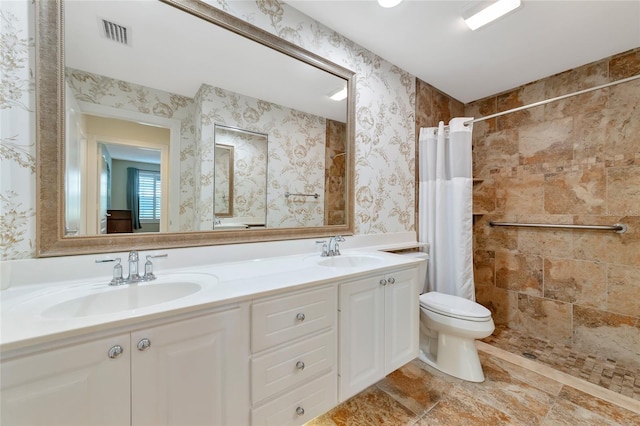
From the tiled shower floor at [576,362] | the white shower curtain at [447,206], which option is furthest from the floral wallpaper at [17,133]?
the tiled shower floor at [576,362]

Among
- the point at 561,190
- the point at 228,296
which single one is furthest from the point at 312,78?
the point at 561,190

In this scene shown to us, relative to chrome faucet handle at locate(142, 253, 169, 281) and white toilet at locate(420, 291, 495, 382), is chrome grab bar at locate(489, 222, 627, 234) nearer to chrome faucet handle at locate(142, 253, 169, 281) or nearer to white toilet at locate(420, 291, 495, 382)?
white toilet at locate(420, 291, 495, 382)

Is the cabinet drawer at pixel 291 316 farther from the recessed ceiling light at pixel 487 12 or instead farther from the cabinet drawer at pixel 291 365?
the recessed ceiling light at pixel 487 12

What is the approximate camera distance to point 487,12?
1.51 metres

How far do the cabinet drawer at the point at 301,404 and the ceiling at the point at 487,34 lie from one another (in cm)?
199

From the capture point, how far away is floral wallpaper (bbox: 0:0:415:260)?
0.89 metres

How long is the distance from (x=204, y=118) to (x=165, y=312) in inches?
38.7

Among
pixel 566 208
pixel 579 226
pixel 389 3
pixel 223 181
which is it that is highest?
pixel 389 3

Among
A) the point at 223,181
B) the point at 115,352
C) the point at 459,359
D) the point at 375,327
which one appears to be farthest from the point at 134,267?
the point at 459,359

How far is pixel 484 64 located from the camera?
205 cm

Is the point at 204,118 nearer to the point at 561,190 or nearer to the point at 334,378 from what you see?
the point at 334,378

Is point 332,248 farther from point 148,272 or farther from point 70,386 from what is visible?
point 70,386

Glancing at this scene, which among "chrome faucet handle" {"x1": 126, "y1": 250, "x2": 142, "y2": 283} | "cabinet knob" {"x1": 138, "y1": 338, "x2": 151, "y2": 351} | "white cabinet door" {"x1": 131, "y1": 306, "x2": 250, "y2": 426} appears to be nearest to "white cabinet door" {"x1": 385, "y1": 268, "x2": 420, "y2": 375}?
"white cabinet door" {"x1": 131, "y1": 306, "x2": 250, "y2": 426}

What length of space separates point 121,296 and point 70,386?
1.20ft
